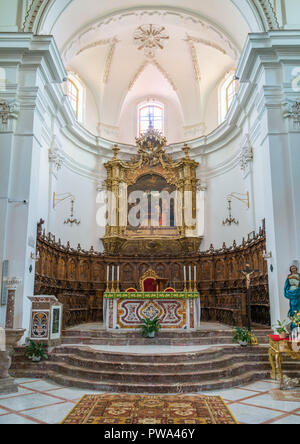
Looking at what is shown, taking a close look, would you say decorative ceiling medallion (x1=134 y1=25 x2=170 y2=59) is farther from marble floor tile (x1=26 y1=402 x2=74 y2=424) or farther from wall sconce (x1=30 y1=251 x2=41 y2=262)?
marble floor tile (x1=26 y1=402 x2=74 y2=424)

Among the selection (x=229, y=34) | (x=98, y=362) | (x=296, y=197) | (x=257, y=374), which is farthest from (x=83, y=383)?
(x=229, y=34)

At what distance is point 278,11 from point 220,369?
389 inches

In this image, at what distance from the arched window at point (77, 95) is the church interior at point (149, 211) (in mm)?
86

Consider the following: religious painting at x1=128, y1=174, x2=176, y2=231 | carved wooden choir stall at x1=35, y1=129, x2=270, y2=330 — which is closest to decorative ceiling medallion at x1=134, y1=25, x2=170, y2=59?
carved wooden choir stall at x1=35, y1=129, x2=270, y2=330

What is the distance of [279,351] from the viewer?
6.54 meters

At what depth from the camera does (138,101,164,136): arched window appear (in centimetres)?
1725

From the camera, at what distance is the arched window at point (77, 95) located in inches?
597

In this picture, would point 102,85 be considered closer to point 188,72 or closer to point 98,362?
point 188,72

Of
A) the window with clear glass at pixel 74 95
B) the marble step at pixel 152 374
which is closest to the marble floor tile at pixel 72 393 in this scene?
the marble step at pixel 152 374

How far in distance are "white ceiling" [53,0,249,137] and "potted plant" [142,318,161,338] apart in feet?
30.9

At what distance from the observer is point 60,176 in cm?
1339

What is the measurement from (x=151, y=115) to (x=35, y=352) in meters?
12.5

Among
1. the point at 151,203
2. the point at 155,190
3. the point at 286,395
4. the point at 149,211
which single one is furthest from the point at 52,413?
the point at 155,190

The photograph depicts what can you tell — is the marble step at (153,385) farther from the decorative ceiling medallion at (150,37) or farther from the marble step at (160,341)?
the decorative ceiling medallion at (150,37)
